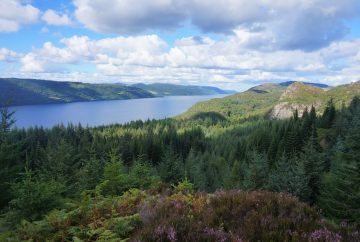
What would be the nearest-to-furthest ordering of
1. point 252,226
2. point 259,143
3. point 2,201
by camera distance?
point 252,226
point 2,201
point 259,143

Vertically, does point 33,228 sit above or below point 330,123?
above

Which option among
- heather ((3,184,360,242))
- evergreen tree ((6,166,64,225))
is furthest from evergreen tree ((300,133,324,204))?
evergreen tree ((6,166,64,225))

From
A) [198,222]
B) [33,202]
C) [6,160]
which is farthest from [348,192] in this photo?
[6,160]

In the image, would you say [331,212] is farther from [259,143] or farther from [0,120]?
[259,143]

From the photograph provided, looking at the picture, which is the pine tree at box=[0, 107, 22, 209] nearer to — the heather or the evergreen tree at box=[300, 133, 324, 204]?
the heather

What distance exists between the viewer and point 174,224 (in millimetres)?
6586

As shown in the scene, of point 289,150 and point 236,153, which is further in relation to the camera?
point 236,153

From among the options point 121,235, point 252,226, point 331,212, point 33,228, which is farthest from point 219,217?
point 331,212

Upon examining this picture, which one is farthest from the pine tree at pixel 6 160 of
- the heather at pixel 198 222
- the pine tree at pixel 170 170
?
the pine tree at pixel 170 170

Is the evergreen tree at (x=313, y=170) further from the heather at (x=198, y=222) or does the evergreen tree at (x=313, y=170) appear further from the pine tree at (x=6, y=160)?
the heather at (x=198, y=222)

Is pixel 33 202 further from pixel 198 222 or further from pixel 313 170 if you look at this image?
pixel 313 170

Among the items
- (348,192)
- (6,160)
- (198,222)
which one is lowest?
(348,192)

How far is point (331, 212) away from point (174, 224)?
22435 millimetres

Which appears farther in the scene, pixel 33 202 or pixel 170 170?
pixel 170 170
